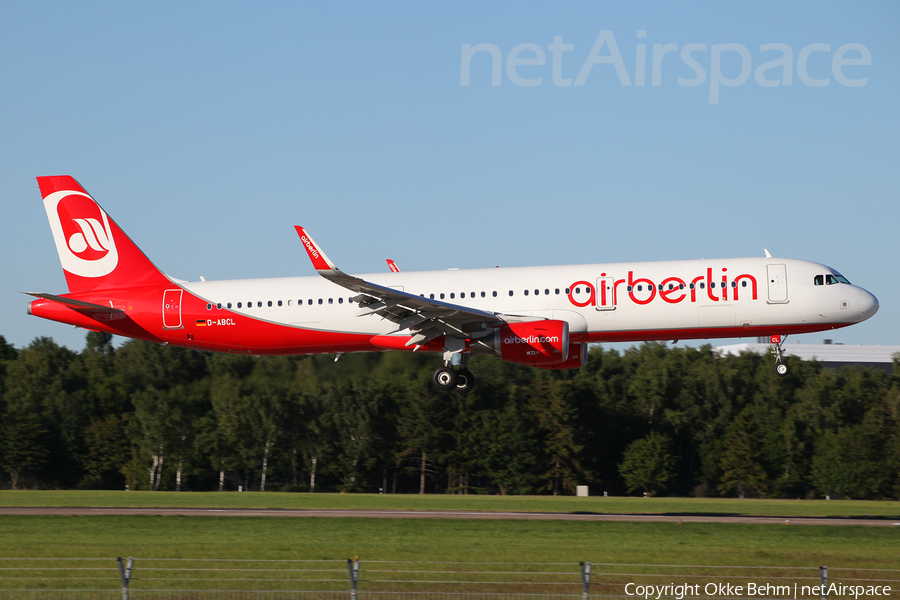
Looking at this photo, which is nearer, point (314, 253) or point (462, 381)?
point (314, 253)

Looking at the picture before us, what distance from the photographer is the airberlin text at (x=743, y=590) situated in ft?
63.1

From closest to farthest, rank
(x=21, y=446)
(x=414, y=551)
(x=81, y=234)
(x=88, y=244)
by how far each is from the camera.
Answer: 1. (x=414, y=551)
2. (x=88, y=244)
3. (x=81, y=234)
4. (x=21, y=446)

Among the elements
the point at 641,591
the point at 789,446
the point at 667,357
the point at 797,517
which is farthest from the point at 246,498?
the point at 667,357

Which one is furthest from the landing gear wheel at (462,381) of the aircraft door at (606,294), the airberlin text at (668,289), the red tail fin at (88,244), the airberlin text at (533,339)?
the red tail fin at (88,244)

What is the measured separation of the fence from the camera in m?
19.1

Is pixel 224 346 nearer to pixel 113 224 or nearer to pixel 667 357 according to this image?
pixel 113 224

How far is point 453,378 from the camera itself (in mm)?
36500

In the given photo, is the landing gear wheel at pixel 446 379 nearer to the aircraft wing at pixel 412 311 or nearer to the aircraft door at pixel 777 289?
the aircraft wing at pixel 412 311

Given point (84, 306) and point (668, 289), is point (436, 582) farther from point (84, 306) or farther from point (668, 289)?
point (84, 306)

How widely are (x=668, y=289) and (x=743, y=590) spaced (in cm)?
1606

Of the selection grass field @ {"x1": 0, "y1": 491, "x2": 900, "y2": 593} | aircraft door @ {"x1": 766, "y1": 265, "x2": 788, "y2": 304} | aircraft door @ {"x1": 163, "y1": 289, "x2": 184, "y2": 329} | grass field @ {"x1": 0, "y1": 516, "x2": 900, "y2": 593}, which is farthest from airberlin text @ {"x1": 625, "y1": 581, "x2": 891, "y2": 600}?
aircraft door @ {"x1": 163, "y1": 289, "x2": 184, "y2": 329}

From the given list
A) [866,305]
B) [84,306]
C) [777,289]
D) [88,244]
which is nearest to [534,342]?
[777,289]

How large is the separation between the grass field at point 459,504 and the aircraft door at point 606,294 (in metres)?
8.81

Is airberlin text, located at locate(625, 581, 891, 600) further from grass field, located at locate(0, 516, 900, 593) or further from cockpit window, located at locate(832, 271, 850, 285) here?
cockpit window, located at locate(832, 271, 850, 285)
